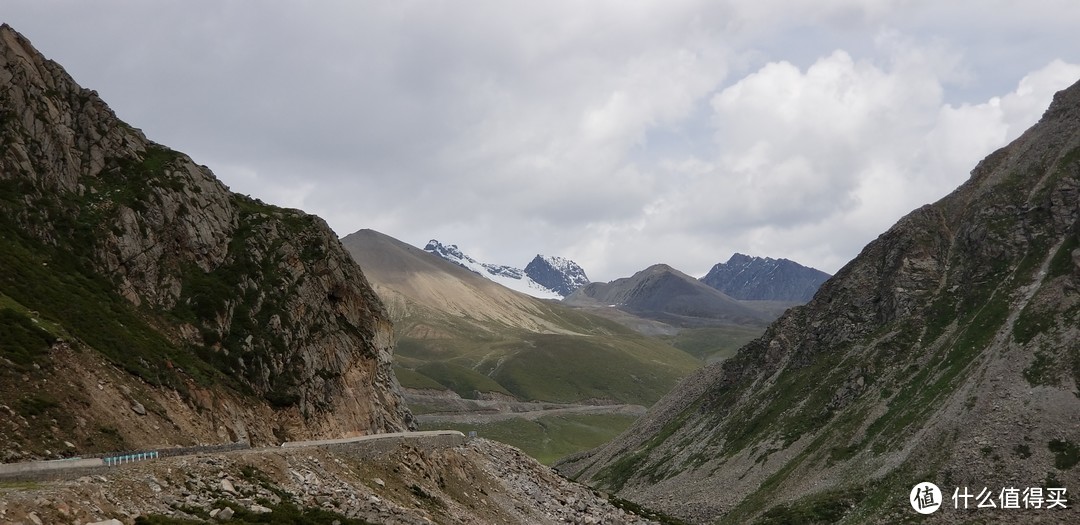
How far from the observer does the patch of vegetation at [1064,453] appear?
8225 centimetres

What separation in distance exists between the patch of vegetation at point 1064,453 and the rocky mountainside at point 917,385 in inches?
6.6

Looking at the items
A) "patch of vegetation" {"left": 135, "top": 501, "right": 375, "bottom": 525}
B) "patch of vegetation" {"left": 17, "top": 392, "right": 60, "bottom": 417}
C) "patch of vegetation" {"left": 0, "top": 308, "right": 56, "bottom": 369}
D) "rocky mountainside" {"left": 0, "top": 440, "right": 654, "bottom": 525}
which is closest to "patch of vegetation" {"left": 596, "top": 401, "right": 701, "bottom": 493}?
"rocky mountainside" {"left": 0, "top": 440, "right": 654, "bottom": 525}

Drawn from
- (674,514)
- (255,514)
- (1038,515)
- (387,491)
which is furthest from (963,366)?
(255,514)

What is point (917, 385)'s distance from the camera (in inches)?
4550

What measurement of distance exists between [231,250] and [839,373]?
3954 inches

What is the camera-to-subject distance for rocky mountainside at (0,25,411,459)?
53.8 meters

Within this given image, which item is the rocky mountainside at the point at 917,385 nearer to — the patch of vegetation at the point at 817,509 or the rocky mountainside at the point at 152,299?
the patch of vegetation at the point at 817,509

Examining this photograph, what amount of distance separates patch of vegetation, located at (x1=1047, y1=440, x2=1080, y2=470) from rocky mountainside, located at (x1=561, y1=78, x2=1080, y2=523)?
0.17 meters

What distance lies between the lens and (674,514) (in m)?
119

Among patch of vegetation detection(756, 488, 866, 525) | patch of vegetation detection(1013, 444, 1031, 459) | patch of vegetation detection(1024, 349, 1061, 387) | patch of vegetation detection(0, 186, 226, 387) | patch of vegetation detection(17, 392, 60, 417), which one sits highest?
patch of vegetation detection(1024, 349, 1061, 387)

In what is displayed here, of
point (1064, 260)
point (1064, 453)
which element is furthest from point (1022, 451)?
point (1064, 260)

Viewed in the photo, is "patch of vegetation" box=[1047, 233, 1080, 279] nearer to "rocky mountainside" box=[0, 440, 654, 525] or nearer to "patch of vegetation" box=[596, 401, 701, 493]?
"patch of vegetation" box=[596, 401, 701, 493]

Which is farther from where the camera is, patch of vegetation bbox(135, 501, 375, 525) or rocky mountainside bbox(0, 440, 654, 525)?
patch of vegetation bbox(135, 501, 375, 525)

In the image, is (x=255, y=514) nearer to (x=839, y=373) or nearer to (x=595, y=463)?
(x=839, y=373)
